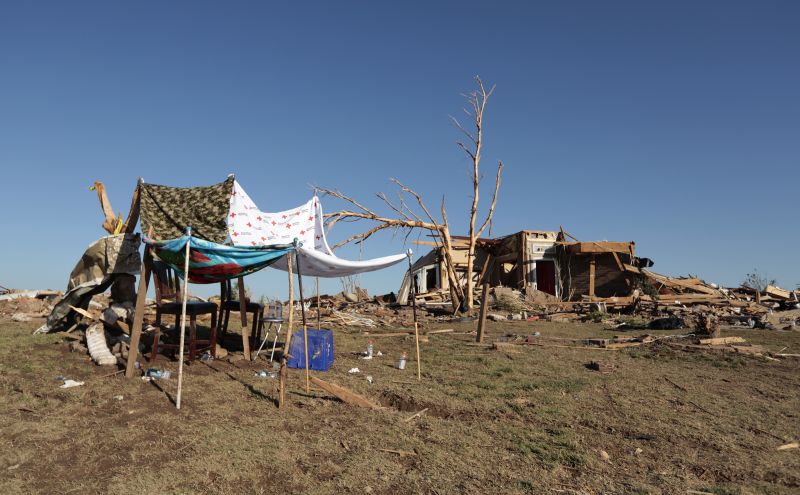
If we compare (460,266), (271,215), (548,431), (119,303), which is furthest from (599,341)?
(460,266)

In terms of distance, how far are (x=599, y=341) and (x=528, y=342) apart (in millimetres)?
1681

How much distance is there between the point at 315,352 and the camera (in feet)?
28.7

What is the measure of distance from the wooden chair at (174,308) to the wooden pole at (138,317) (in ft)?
1.09

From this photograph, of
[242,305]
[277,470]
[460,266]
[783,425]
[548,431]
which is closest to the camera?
[277,470]

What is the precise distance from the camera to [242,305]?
29.8 feet

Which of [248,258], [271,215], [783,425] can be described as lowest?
[783,425]

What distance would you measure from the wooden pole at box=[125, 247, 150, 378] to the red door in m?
20.4

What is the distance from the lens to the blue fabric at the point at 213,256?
23.5 ft

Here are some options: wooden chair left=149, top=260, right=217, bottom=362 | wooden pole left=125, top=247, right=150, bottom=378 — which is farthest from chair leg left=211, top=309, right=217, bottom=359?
wooden pole left=125, top=247, right=150, bottom=378

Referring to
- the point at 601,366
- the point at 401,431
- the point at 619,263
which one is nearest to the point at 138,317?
the point at 401,431

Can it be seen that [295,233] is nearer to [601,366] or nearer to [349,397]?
[349,397]

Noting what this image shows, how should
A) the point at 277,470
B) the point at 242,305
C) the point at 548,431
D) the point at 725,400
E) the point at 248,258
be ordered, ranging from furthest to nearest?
1. the point at 242,305
2. the point at 248,258
3. the point at 725,400
4. the point at 548,431
5. the point at 277,470

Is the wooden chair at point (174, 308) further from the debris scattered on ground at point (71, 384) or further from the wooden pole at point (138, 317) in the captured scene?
the debris scattered on ground at point (71, 384)

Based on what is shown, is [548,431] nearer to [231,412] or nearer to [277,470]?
[277,470]
